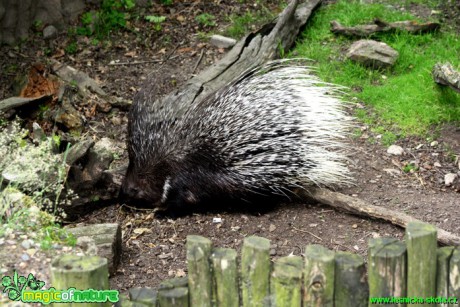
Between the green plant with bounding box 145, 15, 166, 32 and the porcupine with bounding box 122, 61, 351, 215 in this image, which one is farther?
the green plant with bounding box 145, 15, 166, 32

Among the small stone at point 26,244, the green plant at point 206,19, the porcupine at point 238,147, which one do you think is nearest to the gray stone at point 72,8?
the green plant at point 206,19

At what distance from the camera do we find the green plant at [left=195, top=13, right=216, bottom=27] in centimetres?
719

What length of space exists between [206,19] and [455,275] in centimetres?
515

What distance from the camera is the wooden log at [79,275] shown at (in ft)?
7.97

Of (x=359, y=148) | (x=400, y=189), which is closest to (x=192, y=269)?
(x=400, y=189)

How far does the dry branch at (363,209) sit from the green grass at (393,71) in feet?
3.25

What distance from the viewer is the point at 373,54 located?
607 cm

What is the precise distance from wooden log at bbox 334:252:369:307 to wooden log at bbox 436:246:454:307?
0.93 feet

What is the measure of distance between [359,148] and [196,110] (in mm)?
1278

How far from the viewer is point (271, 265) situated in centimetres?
256

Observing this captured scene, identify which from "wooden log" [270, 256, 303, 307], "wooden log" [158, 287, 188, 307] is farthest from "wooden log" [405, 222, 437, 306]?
"wooden log" [158, 287, 188, 307]

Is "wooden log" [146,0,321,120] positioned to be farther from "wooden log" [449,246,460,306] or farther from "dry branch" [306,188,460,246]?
"wooden log" [449,246,460,306]

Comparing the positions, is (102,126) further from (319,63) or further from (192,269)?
(192,269)

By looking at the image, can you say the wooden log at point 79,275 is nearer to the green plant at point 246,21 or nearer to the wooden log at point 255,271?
the wooden log at point 255,271
